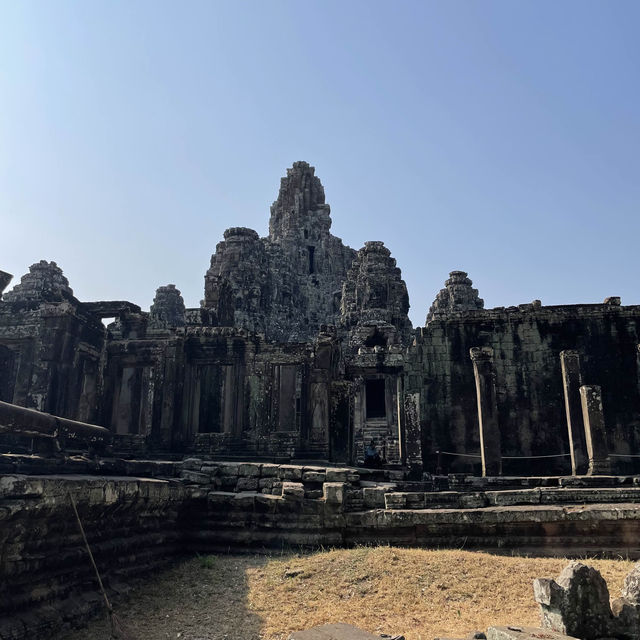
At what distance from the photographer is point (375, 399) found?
32156 mm

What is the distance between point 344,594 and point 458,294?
36.2 m

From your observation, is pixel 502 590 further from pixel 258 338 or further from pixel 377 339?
pixel 377 339

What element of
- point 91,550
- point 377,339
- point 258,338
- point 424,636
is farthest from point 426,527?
point 377,339

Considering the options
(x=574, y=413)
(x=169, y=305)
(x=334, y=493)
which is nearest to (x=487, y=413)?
(x=574, y=413)

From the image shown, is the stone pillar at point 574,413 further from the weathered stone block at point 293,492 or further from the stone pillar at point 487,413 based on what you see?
the weathered stone block at point 293,492

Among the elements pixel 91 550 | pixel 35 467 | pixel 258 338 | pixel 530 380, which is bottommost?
pixel 91 550

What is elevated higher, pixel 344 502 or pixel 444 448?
pixel 444 448

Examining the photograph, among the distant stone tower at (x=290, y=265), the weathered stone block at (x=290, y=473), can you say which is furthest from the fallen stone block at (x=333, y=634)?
the distant stone tower at (x=290, y=265)

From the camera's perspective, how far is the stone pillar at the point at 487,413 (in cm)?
1489

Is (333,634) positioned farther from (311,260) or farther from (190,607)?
(311,260)

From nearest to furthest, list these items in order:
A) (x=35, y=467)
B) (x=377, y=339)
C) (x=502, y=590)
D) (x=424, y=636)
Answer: (x=424, y=636)
(x=502, y=590)
(x=35, y=467)
(x=377, y=339)

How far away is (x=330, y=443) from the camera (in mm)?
18438

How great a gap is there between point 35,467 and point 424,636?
6.01 meters

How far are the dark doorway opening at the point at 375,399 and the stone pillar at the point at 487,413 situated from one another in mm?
15263
